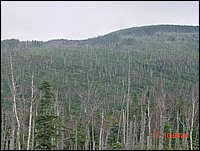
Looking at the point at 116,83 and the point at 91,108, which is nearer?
the point at 91,108

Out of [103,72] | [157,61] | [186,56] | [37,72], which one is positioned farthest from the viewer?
[186,56]

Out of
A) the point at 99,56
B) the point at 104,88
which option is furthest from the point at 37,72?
the point at 99,56

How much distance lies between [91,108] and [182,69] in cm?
10505

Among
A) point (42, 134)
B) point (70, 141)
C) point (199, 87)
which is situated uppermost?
point (199, 87)

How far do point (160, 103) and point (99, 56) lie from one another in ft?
396

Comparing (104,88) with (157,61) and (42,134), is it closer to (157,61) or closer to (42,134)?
(157,61)

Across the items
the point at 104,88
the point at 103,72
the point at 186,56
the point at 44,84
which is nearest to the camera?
the point at 44,84

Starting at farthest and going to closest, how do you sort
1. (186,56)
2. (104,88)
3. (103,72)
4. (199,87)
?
1. (186,56)
2. (103,72)
3. (104,88)
4. (199,87)

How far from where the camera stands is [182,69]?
13088 centimetres

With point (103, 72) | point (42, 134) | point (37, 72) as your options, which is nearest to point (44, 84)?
point (42, 134)

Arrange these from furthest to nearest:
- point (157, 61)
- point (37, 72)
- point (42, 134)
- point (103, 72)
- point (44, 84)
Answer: point (157, 61)
point (103, 72)
point (37, 72)
point (44, 84)
point (42, 134)

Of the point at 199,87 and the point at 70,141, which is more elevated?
the point at 199,87

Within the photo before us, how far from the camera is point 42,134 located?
25547mm

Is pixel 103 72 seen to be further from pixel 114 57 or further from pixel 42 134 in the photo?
pixel 42 134
